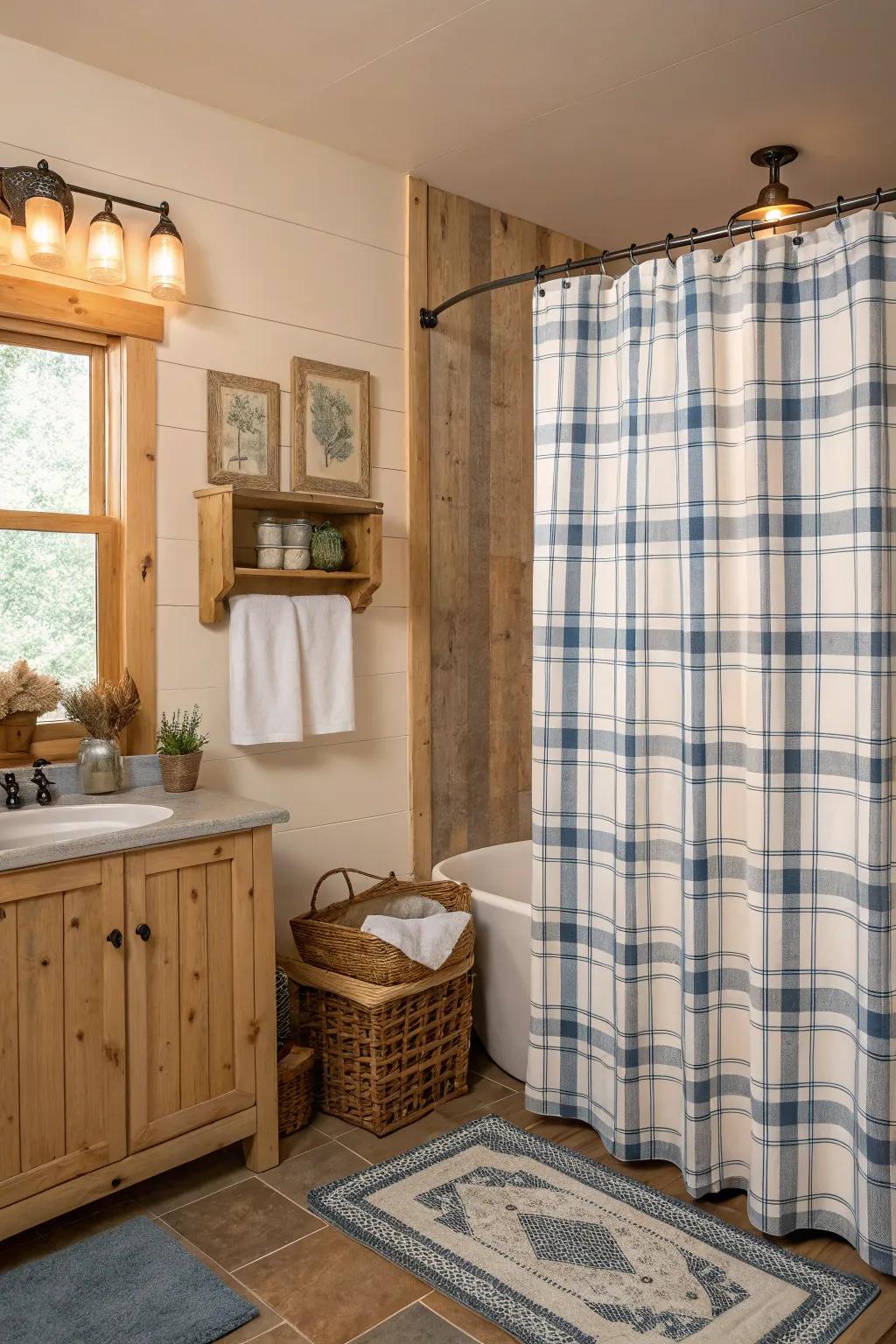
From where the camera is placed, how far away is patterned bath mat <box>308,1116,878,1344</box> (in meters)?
1.87

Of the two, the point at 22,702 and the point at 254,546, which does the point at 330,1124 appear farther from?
the point at 254,546

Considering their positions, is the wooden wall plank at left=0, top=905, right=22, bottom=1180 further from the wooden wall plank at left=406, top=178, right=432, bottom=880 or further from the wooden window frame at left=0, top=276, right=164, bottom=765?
the wooden wall plank at left=406, top=178, right=432, bottom=880

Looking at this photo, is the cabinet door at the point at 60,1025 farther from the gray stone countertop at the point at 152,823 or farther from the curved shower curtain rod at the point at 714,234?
the curved shower curtain rod at the point at 714,234

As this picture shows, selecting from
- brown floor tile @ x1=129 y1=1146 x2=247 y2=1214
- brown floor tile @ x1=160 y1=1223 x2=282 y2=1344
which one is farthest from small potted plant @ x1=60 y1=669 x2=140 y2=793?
brown floor tile @ x1=160 y1=1223 x2=282 y2=1344

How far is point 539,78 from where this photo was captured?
264cm

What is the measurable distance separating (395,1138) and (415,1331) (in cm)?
68

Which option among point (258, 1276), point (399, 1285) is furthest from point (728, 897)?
point (258, 1276)

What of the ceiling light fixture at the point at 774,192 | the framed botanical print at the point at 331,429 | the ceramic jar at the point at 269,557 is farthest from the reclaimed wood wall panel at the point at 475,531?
the ceiling light fixture at the point at 774,192

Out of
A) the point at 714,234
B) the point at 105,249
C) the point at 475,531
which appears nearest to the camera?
the point at 714,234

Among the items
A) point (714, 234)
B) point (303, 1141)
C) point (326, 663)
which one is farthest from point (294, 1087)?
point (714, 234)

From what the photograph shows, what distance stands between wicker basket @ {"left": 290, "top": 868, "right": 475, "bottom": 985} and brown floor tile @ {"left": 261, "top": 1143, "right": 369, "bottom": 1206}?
1.28 ft

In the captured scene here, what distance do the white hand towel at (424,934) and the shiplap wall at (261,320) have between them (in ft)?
1.57

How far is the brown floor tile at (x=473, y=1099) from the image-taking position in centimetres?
265

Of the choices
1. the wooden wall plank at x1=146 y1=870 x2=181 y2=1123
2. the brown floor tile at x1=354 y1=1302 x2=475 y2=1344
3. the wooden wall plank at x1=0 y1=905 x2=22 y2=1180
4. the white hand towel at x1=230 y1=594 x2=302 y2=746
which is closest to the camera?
the brown floor tile at x1=354 y1=1302 x2=475 y2=1344
